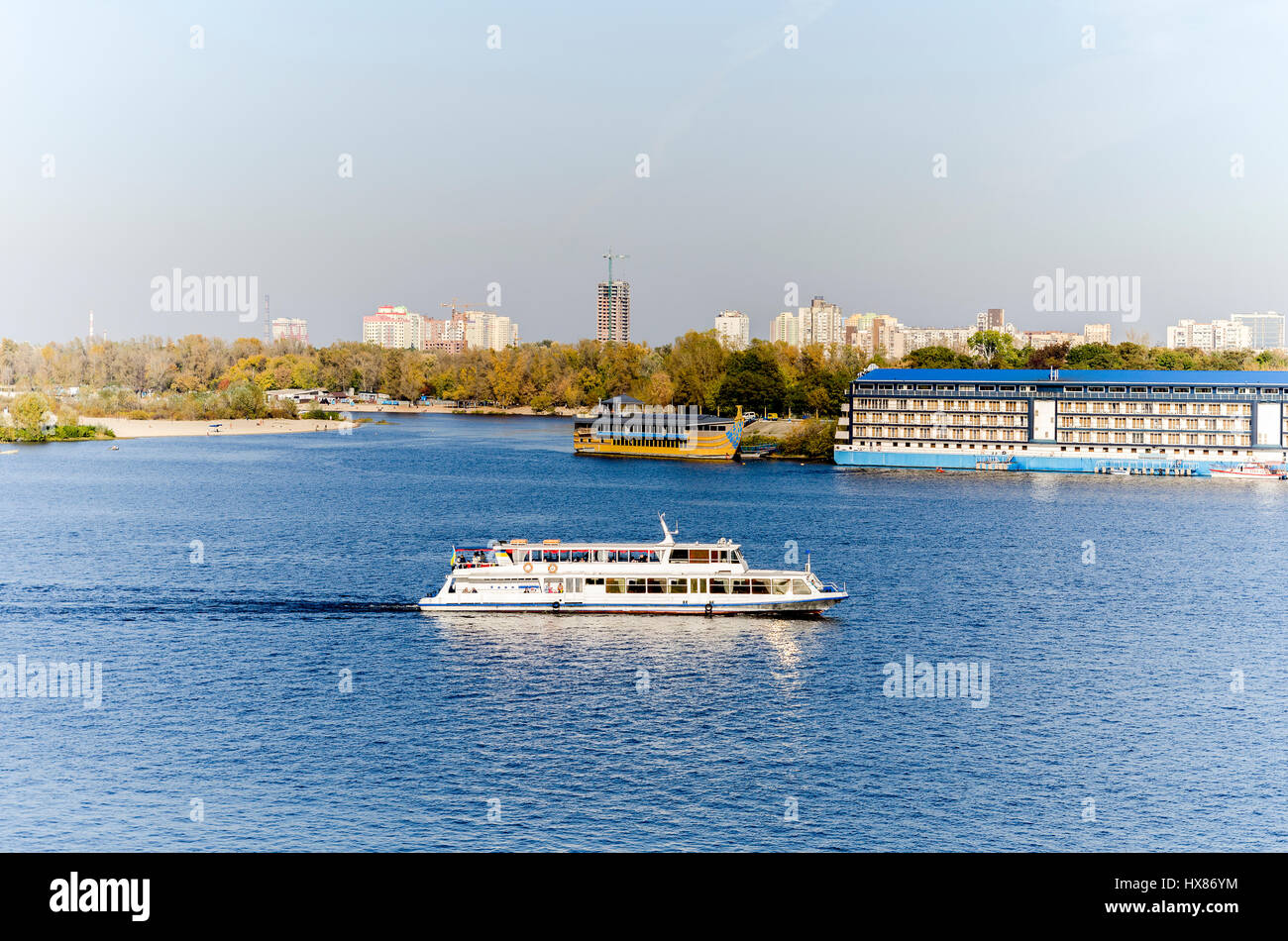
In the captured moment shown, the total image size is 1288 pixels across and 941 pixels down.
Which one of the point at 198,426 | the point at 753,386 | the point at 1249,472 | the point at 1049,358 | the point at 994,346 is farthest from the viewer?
the point at 994,346

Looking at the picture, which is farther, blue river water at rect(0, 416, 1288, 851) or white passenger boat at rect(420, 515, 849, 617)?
white passenger boat at rect(420, 515, 849, 617)

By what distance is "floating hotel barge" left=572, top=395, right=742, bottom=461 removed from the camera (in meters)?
124

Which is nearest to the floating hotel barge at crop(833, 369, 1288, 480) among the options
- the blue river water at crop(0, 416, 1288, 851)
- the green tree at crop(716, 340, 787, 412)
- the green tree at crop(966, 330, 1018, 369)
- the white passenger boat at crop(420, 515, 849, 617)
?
the green tree at crop(716, 340, 787, 412)

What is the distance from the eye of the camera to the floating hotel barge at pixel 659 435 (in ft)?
406

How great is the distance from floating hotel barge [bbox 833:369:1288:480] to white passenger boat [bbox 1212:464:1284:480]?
421mm

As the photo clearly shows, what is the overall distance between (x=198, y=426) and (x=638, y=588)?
464ft

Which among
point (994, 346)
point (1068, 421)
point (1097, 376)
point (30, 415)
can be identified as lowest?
point (1068, 421)

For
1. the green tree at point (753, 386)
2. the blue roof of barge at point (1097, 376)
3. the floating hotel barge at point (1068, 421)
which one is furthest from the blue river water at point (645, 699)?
the green tree at point (753, 386)

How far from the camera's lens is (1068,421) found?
352 feet

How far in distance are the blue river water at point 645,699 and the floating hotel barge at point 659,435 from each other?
53.3m

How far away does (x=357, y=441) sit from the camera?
14800 centimetres

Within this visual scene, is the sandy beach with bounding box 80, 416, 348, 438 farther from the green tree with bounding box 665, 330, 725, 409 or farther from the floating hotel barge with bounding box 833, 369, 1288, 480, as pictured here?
the floating hotel barge with bounding box 833, 369, 1288, 480

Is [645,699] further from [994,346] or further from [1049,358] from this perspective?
[994,346]

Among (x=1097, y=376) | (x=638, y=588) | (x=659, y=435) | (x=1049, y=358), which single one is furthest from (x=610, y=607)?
(x=1049, y=358)
